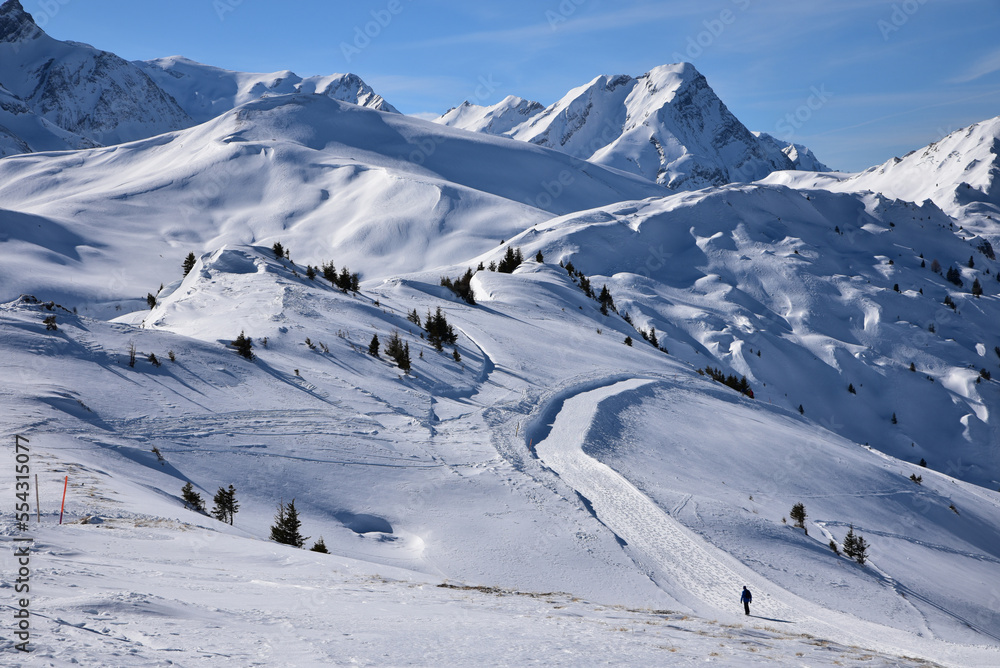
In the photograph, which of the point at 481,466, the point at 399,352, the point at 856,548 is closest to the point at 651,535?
the point at 481,466

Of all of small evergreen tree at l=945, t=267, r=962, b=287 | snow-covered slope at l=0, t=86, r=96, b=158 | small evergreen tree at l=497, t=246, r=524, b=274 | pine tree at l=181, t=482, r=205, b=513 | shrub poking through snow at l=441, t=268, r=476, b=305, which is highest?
snow-covered slope at l=0, t=86, r=96, b=158

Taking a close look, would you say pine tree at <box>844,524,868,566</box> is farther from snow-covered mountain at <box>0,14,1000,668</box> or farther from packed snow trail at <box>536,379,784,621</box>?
packed snow trail at <box>536,379,784,621</box>

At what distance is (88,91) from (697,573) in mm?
222804

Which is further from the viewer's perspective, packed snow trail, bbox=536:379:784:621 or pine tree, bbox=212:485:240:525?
packed snow trail, bbox=536:379:784:621

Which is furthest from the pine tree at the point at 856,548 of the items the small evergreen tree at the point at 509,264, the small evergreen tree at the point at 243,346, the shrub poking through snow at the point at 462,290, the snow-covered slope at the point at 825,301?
the small evergreen tree at the point at 509,264

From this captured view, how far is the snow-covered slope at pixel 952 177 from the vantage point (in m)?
102

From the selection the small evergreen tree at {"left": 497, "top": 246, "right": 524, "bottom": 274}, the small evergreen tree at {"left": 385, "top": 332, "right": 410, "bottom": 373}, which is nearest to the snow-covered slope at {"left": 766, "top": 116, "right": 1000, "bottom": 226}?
the small evergreen tree at {"left": 497, "top": 246, "right": 524, "bottom": 274}

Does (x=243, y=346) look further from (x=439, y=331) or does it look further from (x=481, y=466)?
(x=481, y=466)

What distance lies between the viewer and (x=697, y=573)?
40.6 ft

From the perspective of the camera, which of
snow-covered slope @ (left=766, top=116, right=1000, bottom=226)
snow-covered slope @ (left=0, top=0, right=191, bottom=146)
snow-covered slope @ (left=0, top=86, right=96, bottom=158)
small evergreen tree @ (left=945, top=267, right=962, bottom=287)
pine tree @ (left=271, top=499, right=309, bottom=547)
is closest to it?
pine tree @ (left=271, top=499, right=309, bottom=547)

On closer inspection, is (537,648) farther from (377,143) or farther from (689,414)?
(377,143)

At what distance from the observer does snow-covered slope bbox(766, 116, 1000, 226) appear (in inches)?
4006

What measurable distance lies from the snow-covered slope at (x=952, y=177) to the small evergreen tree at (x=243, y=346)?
104 meters

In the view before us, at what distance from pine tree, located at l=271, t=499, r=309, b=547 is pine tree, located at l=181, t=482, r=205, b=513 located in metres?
1.28
